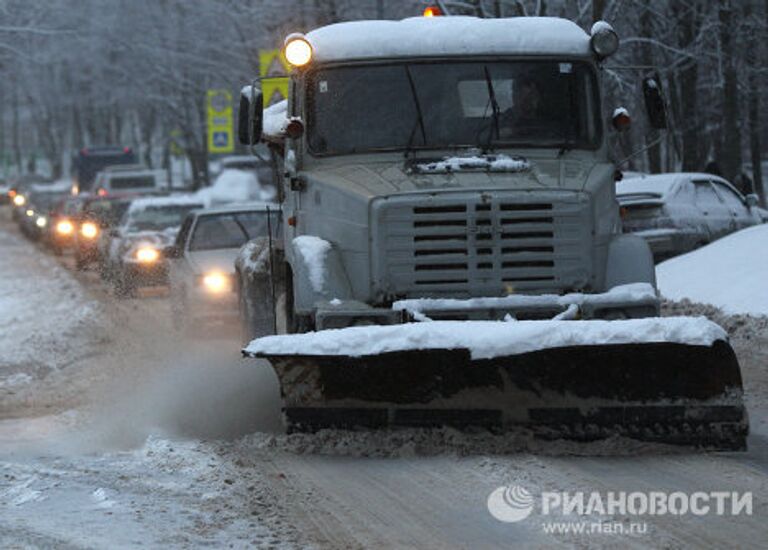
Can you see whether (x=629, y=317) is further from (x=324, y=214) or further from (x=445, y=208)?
(x=324, y=214)

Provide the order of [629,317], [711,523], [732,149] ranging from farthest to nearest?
[732,149], [629,317], [711,523]

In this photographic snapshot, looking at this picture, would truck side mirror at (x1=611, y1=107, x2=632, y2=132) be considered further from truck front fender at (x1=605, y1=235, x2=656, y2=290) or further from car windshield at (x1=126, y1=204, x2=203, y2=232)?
car windshield at (x1=126, y1=204, x2=203, y2=232)

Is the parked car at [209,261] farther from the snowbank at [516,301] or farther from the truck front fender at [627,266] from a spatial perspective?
the snowbank at [516,301]

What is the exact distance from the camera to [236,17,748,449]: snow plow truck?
8.35m

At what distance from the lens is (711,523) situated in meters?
6.90

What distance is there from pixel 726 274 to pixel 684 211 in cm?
421

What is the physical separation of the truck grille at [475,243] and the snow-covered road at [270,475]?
1064 millimetres

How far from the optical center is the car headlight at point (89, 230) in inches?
1224

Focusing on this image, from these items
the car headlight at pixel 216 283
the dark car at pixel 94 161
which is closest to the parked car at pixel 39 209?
the dark car at pixel 94 161

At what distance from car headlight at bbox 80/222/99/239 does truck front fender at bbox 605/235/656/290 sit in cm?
2184

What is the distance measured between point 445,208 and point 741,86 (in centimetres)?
2792

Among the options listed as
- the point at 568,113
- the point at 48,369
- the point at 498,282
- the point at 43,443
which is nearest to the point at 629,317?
the point at 498,282

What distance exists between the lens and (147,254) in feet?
79.3

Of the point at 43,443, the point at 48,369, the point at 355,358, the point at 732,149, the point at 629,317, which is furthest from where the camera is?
the point at 732,149
